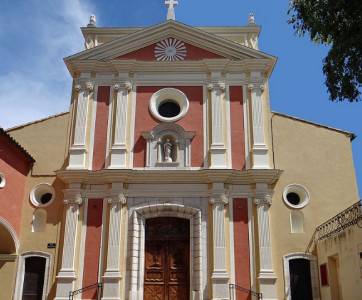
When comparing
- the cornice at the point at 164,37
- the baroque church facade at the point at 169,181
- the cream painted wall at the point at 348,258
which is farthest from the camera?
the cornice at the point at 164,37

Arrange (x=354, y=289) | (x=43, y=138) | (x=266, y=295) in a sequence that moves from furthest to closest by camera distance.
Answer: (x=43, y=138)
(x=266, y=295)
(x=354, y=289)

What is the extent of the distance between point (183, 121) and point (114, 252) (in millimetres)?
5415

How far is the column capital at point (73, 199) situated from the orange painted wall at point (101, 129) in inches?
47.2

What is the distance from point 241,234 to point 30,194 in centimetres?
763

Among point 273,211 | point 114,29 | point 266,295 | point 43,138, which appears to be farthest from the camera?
point 114,29

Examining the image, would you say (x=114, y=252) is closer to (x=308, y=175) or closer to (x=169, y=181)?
(x=169, y=181)

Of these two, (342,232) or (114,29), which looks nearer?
(342,232)

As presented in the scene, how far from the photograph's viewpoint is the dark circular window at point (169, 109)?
17906mm

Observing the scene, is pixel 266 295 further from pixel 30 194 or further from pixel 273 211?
pixel 30 194

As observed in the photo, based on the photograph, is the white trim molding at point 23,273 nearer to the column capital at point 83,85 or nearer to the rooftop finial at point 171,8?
the column capital at point 83,85

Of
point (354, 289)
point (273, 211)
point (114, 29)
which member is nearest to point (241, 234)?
point (273, 211)

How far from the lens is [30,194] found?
16.6m

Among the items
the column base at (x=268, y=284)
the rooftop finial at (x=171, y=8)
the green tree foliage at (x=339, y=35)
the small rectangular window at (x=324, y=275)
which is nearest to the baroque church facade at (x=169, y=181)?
the column base at (x=268, y=284)

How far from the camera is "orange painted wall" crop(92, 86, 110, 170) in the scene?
17.0m
